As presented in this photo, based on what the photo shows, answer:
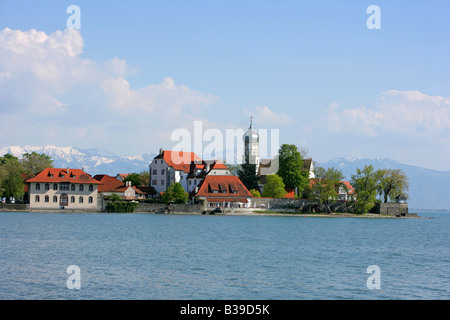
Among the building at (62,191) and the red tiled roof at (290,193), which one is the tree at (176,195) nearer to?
the building at (62,191)

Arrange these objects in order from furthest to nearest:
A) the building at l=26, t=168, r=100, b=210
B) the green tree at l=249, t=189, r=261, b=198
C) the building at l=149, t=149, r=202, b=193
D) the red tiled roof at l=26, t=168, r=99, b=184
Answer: the building at l=149, t=149, r=202, b=193, the green tree at l=249, t=189, r=261, b=198, the red tiled roof at l=26, t=168, r=99, b=184, the building at l=26, t=168, r=100, b=210

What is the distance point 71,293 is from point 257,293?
330 inches

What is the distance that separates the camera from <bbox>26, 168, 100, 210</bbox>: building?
98.5 metres

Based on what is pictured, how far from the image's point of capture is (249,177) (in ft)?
387

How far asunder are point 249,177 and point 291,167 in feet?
31.7

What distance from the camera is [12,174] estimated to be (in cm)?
9931

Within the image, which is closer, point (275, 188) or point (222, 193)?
point (222, 193)

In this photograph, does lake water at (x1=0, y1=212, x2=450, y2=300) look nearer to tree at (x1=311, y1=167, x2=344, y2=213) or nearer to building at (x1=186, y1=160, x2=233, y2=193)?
tree at (x1=311, y1=167, x2=344, y2=213)

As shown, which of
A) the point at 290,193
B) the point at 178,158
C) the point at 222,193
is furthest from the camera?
the point at 178,158

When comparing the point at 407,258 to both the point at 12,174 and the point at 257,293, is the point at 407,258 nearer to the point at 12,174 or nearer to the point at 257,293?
the point at 257,293

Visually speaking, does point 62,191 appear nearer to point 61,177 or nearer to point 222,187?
point 61,177

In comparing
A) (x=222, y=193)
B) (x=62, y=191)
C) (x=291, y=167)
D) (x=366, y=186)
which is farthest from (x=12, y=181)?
(x=366, y=186)

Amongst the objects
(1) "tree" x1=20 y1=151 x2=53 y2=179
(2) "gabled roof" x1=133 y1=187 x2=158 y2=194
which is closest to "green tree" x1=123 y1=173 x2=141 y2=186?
(2) "gabled roof" x1=133 y1=187 x2=158 y2=194
